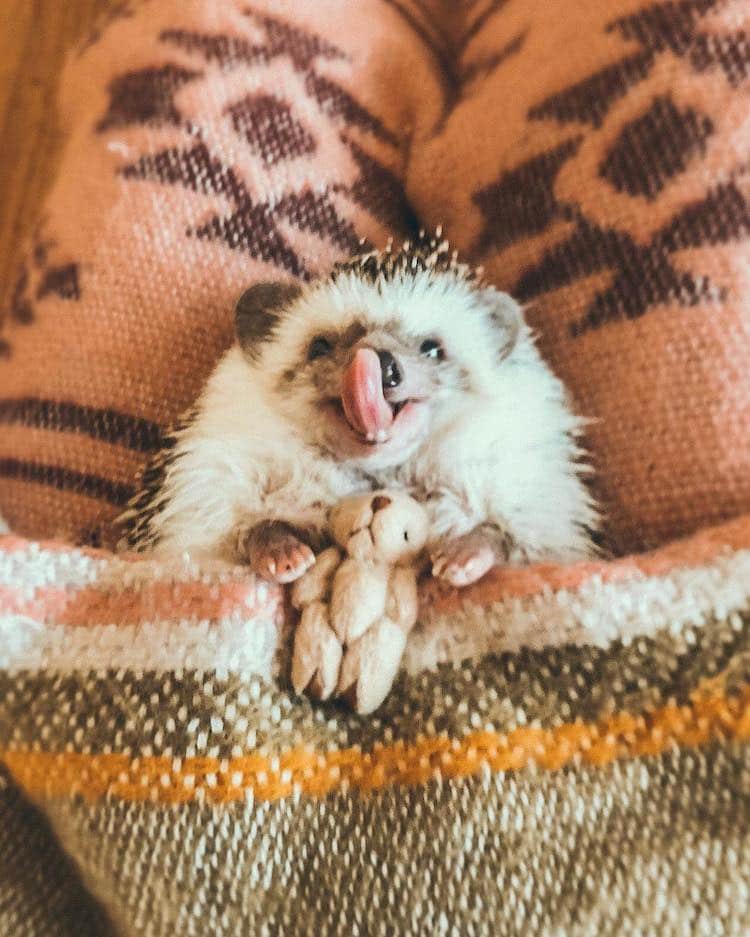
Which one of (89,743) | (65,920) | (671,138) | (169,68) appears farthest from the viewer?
(169,68)

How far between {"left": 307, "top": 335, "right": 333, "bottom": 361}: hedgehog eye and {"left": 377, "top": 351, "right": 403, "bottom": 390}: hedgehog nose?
0.15 metres

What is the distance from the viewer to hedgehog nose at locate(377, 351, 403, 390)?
1.12m

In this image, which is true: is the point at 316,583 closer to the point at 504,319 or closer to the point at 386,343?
the point at 386,343

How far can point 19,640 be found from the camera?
1067mm

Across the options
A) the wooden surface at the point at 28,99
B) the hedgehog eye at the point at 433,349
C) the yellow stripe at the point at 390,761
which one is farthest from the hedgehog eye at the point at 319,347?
the wooden surface at the point at 28,99

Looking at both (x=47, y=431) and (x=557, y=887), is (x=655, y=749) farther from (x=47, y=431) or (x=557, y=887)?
(x=47, y=431)

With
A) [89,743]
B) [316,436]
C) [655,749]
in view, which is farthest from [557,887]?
[316,436]

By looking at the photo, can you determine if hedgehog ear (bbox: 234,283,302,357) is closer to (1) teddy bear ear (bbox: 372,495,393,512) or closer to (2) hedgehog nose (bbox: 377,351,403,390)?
(2) hedgehog nose (bbox: 377,351,403,390)

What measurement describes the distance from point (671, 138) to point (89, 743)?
108 cm

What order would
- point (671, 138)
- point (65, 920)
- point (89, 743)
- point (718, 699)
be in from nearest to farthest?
point (718, 699)
point (89, 743)
point (65, 920)
point (671, 138)

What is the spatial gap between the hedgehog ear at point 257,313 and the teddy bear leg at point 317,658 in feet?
1.60

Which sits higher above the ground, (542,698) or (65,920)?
(542,698)

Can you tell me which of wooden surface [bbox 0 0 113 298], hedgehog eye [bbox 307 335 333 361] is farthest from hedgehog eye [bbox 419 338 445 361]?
wooden surface [bbox 0 0 113 298]

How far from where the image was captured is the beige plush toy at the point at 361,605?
3.20 feet
